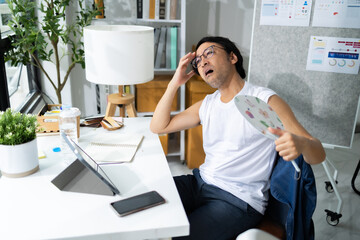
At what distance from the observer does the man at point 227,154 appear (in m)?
1.34

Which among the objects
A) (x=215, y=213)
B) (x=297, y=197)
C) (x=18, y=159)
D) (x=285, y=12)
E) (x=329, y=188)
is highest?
(x=285, y=12)

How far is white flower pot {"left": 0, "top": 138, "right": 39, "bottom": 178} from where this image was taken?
1193 millimetres

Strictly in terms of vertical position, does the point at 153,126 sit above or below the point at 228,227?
above

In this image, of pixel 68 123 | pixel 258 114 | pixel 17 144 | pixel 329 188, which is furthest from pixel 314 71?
pixel 17 144

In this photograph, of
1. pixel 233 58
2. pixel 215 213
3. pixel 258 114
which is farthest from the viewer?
pixel 233 58

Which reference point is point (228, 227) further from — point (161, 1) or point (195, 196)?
point (161, 1)

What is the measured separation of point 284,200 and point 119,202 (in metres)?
0.64

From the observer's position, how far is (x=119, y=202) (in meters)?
1.10

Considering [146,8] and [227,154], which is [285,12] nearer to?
[146,8]

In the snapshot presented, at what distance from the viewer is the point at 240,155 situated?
1.49m

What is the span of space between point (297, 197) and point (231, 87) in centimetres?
57

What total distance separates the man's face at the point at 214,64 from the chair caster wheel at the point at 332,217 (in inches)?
49.9

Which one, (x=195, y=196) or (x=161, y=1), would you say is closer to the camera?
(x=195, y=196)

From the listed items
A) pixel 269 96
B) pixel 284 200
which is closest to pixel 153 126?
pixel 269 96
